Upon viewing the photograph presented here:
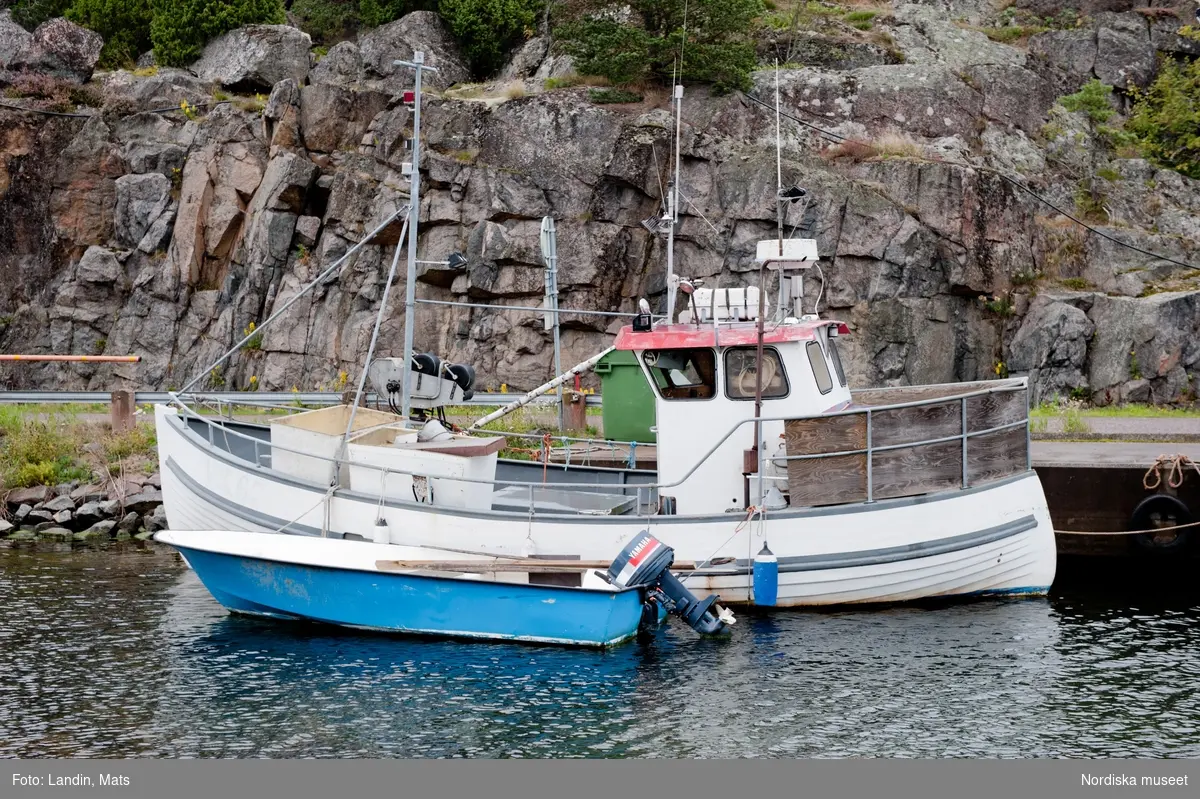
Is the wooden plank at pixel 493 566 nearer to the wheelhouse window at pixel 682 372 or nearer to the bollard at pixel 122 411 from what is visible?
the wheelhouse window at pixel 682 372

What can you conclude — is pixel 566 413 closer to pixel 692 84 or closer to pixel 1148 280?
pixel 692 84

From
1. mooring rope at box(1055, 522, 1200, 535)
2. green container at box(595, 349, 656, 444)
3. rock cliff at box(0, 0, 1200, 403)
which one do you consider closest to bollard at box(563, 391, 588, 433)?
green container at box(595, 349, 656, 444)

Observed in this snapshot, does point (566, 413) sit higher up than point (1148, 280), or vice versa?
point (1148, 280)

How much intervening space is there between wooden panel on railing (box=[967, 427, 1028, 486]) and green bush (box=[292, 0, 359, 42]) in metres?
28.7

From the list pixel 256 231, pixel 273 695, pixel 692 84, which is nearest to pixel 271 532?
pixel 273 695

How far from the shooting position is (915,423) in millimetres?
13891

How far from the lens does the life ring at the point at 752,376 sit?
1445cm

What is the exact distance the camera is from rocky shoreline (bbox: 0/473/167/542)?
61.8ft

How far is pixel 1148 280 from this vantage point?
2697 centimetres

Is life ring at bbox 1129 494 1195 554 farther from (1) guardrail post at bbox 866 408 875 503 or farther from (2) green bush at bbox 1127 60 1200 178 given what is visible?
(2) green bush at bbox 1127 60 1200 178

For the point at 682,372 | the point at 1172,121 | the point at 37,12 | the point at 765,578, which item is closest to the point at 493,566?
the point at 765,578

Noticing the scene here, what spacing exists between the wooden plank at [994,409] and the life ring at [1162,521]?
334 cm

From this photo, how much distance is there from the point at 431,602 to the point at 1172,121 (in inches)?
1009

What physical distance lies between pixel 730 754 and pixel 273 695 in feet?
14.0
